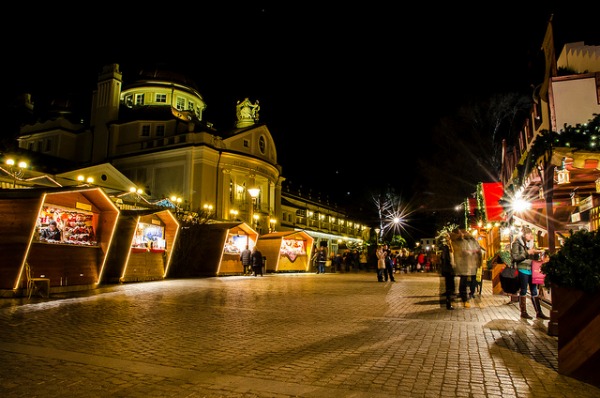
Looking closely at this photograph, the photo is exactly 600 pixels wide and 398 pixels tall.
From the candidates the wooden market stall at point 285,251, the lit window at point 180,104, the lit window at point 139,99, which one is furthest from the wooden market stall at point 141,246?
the lit window at point 139,99

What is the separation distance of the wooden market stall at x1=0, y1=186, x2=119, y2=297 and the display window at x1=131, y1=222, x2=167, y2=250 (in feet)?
9.10

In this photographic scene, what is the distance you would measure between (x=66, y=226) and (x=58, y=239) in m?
0.50

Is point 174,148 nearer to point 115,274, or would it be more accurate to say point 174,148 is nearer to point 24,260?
point 115,274

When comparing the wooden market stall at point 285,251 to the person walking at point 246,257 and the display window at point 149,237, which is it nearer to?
the person walking at point 246,257

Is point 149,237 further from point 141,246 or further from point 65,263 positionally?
point 65,263

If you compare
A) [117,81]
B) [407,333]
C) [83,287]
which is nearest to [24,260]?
[83,287]

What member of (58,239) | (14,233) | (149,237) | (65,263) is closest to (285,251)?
(149,237)

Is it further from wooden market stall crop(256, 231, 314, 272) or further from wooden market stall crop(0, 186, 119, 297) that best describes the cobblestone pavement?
wooden market stall crop(256, 231, 314, 272)

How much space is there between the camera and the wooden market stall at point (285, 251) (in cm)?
2970

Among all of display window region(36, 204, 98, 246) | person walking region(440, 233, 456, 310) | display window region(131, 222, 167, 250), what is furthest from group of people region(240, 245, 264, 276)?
person walking region(440, 233, 456, 310)

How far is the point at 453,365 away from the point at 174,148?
1757 inches

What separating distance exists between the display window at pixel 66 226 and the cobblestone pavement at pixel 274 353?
3046mm

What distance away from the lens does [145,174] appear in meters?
47.6

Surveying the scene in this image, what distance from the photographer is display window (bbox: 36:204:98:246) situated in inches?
472
